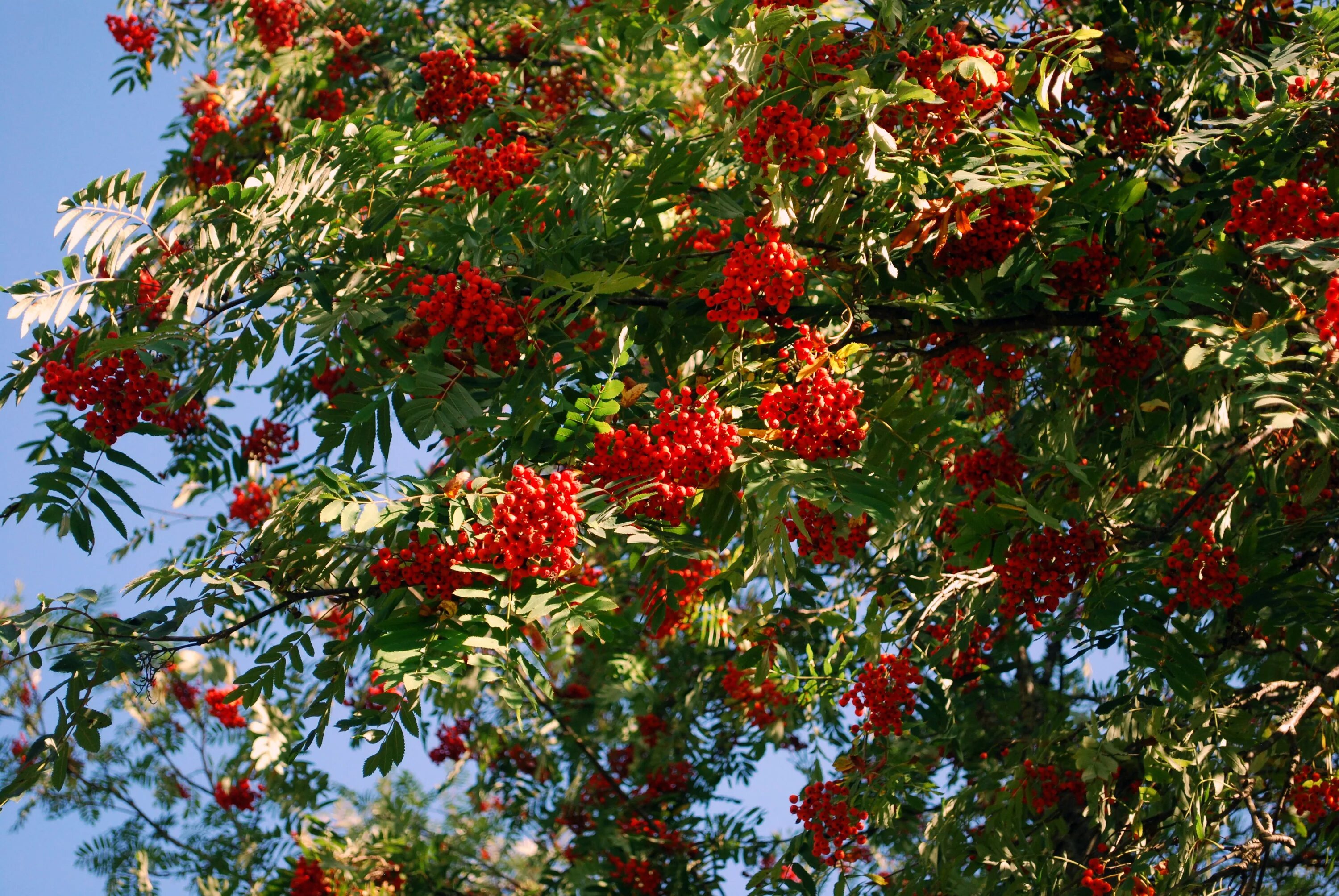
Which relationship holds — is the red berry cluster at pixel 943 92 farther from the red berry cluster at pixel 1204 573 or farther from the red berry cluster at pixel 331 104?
the red berry cluster at pixel 331 104

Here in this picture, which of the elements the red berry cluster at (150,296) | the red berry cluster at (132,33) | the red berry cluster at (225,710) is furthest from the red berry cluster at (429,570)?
the red berry cluster at (132,33)

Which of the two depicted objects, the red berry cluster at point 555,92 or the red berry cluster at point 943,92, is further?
the red berry cluster at point 555,92

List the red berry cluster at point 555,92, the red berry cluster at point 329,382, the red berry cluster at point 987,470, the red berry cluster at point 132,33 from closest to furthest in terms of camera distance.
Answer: the red berry cluster at point 987,470 → the red berry cluster at point 329,382 → the red berry cluster at point 555,92 → the red berry cluster at point 132,33

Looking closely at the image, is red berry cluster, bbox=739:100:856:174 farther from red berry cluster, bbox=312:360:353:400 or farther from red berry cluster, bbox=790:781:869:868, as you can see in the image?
red berry cluster, bbox=312:360:353:400

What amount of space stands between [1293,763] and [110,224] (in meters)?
4.38

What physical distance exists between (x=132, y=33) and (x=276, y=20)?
123cm

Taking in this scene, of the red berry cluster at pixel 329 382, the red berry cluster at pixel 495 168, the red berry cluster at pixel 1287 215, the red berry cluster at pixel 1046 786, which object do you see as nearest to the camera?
the red berry cluster at pixel 1287 215

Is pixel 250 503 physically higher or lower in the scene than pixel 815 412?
higher

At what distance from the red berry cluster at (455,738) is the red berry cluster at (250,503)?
202cm

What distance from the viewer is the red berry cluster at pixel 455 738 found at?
7.57m

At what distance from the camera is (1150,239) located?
4059mm

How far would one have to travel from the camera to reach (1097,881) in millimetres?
3676

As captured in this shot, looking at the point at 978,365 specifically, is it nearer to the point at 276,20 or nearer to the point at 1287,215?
the point at 1287,215

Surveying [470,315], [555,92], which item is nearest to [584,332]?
[470,315]
